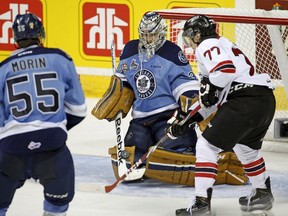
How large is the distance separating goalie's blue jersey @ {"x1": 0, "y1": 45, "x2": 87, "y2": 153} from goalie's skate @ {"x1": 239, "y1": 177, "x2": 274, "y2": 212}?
146 cm

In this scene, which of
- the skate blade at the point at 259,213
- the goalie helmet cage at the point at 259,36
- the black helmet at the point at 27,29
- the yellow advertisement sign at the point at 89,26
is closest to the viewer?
the black helmet at the point at 27,29

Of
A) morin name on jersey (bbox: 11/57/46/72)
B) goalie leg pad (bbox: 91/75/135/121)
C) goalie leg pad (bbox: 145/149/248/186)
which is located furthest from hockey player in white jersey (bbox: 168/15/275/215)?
morin name on jersey (bbox: 11/57/46/72)

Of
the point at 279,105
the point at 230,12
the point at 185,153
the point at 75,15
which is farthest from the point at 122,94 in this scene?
the point at 75,15

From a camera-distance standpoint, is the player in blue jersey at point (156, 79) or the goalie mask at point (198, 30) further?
the player in blue jersey at point (156, 79)

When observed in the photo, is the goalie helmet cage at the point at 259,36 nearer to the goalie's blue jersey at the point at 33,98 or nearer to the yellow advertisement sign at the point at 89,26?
the yellow advertisement sign at the point at 89,26

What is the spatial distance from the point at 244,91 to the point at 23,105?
1.37 meters

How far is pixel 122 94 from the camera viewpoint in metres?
6.87

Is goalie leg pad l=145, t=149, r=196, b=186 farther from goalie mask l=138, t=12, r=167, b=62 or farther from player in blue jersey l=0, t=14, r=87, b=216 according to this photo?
player in blue jersey l=0, t=14, r=87, b=216

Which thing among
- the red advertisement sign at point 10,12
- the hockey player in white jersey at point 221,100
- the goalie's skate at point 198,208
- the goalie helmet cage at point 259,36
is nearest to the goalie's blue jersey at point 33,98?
the hockey player in white jersey at point 221,100

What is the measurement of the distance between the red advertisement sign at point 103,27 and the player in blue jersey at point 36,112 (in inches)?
161

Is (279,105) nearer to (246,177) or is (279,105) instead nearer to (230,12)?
(230,12)

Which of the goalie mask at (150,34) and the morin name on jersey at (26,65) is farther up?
the morin name on jersey at (26,65)

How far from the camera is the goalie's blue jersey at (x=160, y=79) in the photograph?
6.73 metres

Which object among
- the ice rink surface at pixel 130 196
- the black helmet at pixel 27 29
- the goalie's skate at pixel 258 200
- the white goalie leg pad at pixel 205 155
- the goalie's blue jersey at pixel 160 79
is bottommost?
the ice rink surface at pixel 130 196
